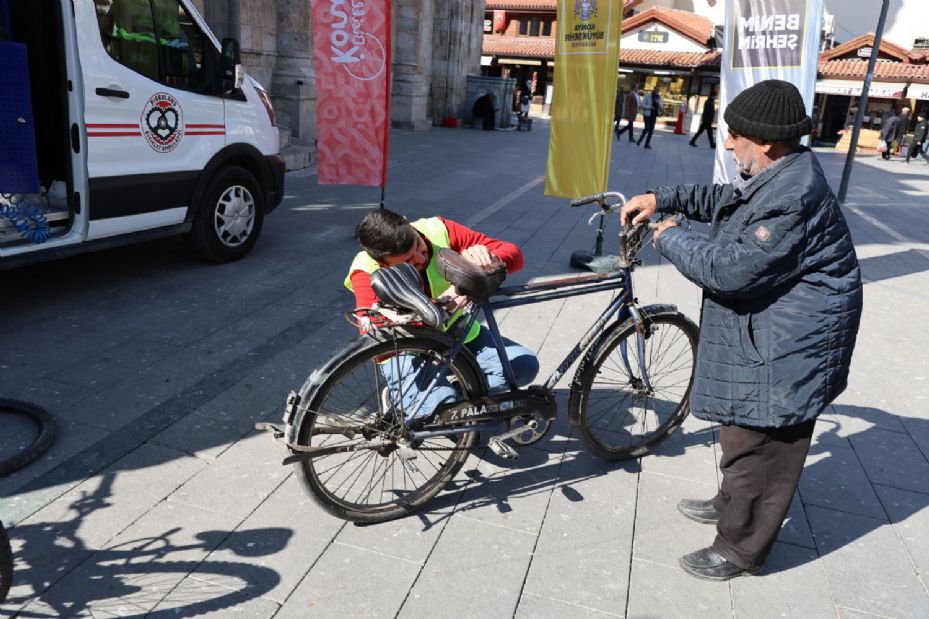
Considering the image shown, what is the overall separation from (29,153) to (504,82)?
20081 mm

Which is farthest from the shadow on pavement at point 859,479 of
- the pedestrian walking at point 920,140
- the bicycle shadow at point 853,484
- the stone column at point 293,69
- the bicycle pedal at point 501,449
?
the pedestrian walking at point 920,140

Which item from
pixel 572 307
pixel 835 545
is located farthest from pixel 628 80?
pixel 835 545

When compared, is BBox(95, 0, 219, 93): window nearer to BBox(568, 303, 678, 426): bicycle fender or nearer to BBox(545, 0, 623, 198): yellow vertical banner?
BBox(545, 0, 623, 198): yellow vertical banner

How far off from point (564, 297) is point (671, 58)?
40.3 metres

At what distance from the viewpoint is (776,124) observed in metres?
2.46

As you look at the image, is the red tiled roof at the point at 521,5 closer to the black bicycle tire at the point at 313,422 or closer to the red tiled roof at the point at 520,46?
the red tiled roof at the point at 520,46

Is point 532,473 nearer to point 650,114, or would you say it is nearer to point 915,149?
point 650,114

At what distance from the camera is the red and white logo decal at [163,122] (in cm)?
552

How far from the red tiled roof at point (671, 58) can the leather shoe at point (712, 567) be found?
128 ft

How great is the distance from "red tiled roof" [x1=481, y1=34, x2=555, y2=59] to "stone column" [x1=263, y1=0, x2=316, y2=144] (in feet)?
97.1

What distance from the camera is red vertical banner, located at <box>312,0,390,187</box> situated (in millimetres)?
7203

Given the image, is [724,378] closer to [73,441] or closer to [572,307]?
[73,441]

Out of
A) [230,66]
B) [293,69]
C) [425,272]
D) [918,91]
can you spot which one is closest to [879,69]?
[918,91]

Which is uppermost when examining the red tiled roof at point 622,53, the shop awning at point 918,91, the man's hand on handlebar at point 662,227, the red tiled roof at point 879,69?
the red tiled roof at point 622,53
